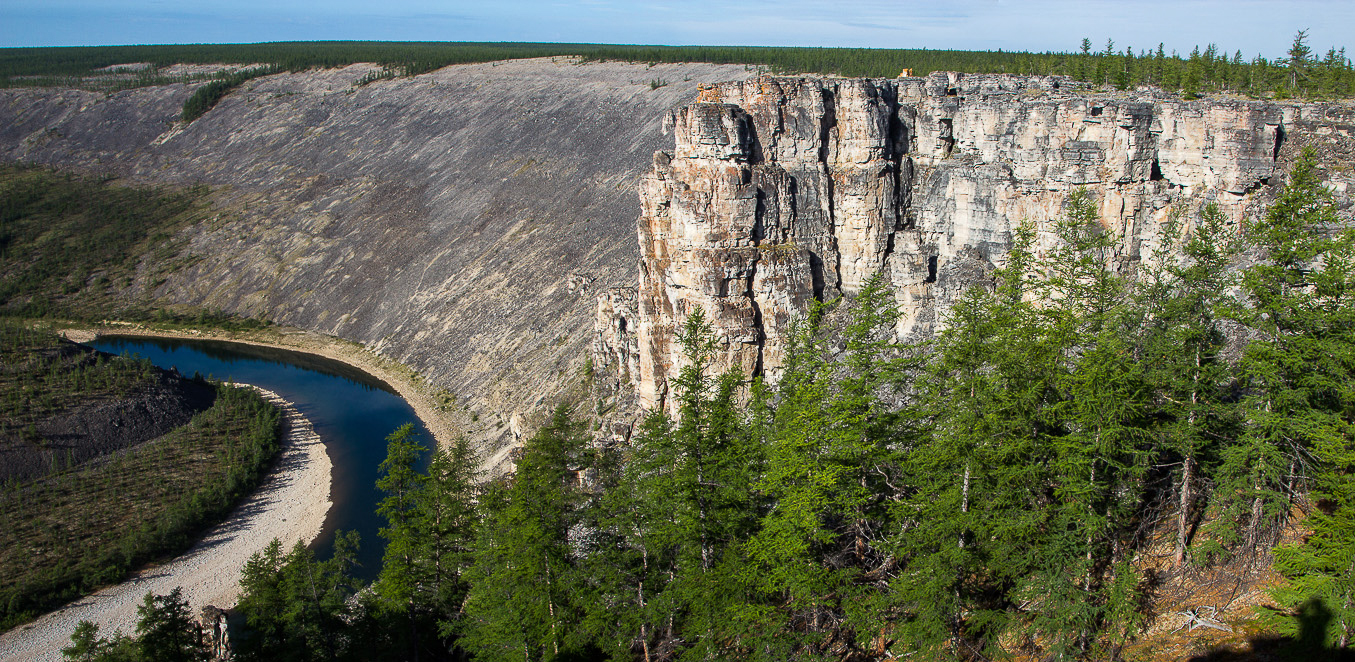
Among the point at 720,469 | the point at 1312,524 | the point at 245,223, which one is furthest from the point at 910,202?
the point at 245,223

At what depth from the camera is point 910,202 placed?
41.6m

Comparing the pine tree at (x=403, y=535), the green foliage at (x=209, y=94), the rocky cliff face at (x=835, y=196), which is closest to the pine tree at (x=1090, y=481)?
the rocky cliff face at (x=835, y=196)

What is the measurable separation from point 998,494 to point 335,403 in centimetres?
6568

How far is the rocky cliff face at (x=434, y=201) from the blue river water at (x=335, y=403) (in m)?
4.44

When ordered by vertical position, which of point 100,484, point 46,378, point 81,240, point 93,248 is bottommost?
point 100,484

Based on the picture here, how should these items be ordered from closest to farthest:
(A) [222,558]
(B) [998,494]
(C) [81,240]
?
(B) [998,494] → (A) [222,558] → (C) [81,240]

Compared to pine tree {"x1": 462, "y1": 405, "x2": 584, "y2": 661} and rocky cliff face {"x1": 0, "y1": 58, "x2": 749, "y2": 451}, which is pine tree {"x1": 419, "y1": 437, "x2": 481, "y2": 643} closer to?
pine tree {"x1": 462, "y1": 405, "x2": 584, "y2": 661}

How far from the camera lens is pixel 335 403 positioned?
73.9 m

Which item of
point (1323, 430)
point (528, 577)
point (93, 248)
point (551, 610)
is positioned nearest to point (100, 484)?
point (528, 577)

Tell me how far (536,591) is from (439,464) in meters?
7.30

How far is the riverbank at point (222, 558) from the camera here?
135ft

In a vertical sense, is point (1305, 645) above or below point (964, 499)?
below

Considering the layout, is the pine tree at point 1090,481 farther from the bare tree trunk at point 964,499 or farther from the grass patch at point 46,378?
the grass patch at point 46,378

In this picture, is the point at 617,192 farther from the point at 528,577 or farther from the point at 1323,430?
the point at 1323,430
